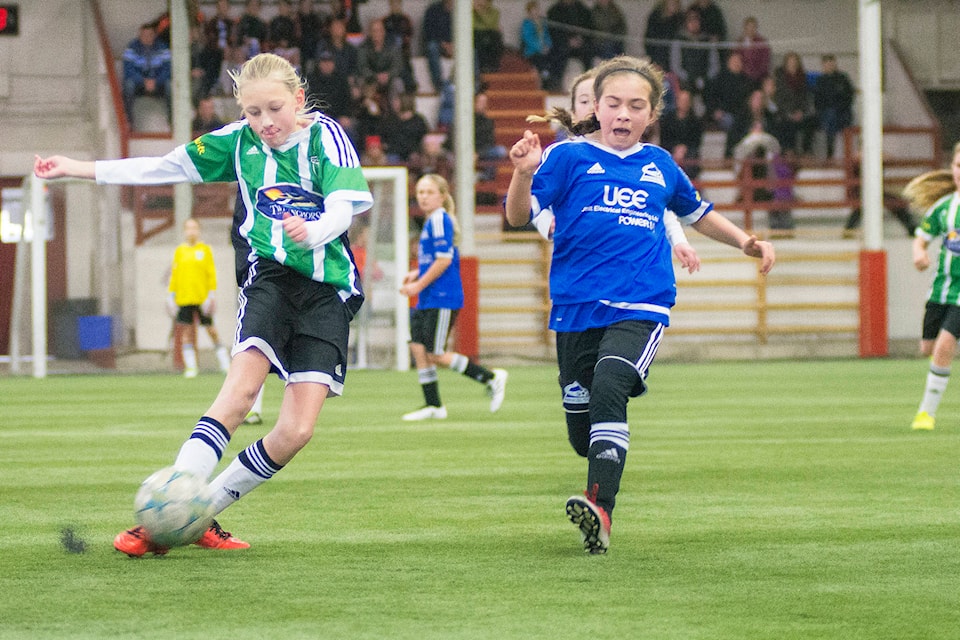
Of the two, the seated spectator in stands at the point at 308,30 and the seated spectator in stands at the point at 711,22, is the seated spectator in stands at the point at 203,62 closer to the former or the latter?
the seated spectator in stands at the point at 308,30

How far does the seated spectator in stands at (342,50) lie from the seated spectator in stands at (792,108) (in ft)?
22.9

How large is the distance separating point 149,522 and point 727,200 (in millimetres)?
20595

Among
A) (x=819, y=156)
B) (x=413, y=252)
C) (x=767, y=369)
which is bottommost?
(x=767, y=369)

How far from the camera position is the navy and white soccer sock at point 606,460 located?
A: 485cm

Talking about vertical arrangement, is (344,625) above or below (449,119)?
below

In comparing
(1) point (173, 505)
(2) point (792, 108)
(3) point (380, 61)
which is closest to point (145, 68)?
(3) point (380, 61)

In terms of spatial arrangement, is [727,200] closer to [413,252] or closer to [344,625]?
[413,252]

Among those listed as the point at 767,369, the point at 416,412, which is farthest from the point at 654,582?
the point at 767,369

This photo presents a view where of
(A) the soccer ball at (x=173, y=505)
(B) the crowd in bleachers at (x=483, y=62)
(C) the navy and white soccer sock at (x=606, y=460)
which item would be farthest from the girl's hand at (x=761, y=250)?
(B) the crowd in bleachers at (x=483, y=62)

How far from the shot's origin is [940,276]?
402 inches

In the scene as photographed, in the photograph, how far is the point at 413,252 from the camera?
2253cm

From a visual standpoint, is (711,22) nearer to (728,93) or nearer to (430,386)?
(728,93)

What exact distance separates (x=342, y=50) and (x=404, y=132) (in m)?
1.68

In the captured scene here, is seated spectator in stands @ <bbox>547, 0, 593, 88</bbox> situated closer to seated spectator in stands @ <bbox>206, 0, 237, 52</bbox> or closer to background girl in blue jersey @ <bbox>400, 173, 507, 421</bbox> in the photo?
seated spectator in stands @ <bbox>206, 0, 237, 52</bbox>
